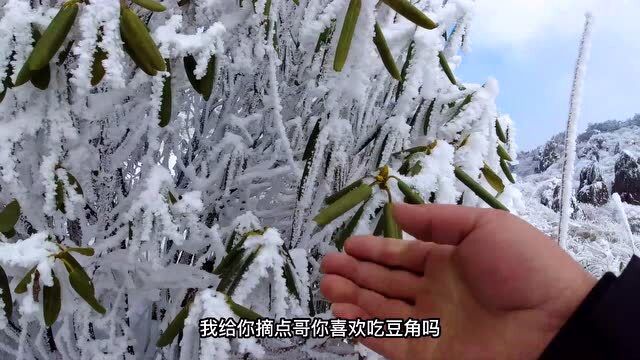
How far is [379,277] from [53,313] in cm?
67

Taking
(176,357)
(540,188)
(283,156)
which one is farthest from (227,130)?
(540,188)

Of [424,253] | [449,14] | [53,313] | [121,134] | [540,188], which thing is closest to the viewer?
[53,313]

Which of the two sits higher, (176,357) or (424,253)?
(424,253)

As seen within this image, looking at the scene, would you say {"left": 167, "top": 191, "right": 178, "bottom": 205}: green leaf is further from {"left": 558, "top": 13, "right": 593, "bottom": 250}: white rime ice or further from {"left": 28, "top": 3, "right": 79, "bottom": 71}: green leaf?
{"left": 558, "top": 13, "right": 593, "bottom": 250}: white rime ice

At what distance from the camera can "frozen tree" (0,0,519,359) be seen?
1039 millimetres

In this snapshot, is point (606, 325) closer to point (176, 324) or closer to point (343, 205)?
point (343, 205)

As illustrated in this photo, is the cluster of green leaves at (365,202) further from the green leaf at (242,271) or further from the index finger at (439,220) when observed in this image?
the green leaf at (242,271)

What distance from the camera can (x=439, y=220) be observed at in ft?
3.70

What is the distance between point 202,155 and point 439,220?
773 mm

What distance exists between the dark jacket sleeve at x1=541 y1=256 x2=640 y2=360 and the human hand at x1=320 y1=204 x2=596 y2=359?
0.05 m

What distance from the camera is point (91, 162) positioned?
125cm

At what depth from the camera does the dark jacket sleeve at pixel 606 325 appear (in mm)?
856

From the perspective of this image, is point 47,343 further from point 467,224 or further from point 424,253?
point 467,224

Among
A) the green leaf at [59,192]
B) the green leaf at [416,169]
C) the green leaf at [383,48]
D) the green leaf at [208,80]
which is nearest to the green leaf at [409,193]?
the green leaf at [416,169]
